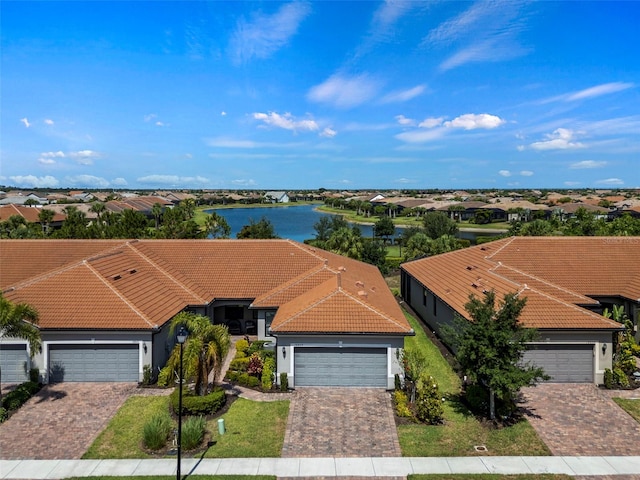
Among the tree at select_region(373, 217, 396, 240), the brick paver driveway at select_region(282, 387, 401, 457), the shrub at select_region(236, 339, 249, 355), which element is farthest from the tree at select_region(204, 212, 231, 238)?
the brick paver driveway at select_region(282, 387, 401, 457)

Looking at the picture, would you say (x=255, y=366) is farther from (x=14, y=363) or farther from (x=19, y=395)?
(x=14, y=363)

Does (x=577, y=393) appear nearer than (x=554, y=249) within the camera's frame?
Yes

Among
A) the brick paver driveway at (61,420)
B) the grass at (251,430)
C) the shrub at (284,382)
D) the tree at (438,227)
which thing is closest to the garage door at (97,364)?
the brick paver driveway at (61,420)

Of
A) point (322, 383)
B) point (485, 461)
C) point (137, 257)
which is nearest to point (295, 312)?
point (322, 383)

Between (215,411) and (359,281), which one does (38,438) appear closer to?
(215,411)

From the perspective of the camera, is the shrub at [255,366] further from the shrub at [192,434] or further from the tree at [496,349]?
the tree at [496,349]

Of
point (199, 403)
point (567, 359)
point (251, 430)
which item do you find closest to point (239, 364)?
point (199, 403)

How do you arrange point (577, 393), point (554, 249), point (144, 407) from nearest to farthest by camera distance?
point (144, 407), point (577, 393), point (554, 249)
